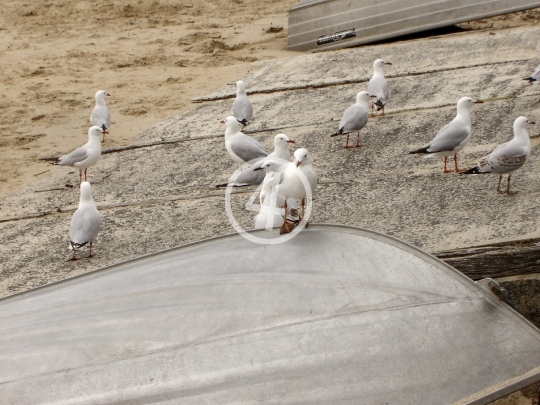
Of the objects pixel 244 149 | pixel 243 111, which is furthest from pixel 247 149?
pixel 243 111

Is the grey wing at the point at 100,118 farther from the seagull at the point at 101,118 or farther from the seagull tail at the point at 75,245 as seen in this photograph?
the seagull tail at the point at 75,245

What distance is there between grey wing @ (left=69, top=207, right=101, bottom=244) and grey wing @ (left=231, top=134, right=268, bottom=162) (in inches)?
54.6

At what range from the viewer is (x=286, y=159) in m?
5.60

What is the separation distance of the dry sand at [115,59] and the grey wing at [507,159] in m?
4.45

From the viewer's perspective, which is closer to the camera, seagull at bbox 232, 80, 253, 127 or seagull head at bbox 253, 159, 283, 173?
seagull head at bbox 253, 159, 283, 173

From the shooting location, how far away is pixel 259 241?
11.0 feet

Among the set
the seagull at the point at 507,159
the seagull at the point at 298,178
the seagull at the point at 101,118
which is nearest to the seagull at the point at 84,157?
the seagull at the point at 101,118

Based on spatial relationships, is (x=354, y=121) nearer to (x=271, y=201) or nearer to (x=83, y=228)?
(x=271, y=201)

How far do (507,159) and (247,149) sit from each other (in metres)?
2.09

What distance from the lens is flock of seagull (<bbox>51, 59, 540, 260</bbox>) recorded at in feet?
13.3

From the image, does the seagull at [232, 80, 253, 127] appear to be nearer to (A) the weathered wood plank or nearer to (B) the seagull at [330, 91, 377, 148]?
(B) the seagull at [330, 91, 377, 148]

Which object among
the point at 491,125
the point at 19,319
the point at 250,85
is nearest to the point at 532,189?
the point at 491,125

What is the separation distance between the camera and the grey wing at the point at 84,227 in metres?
5.57

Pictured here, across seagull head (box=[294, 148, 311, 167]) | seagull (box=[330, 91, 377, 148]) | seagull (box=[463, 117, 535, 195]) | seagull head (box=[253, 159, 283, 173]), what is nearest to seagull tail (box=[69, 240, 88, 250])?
seagull head (box=[253, 159, 283, 173])
